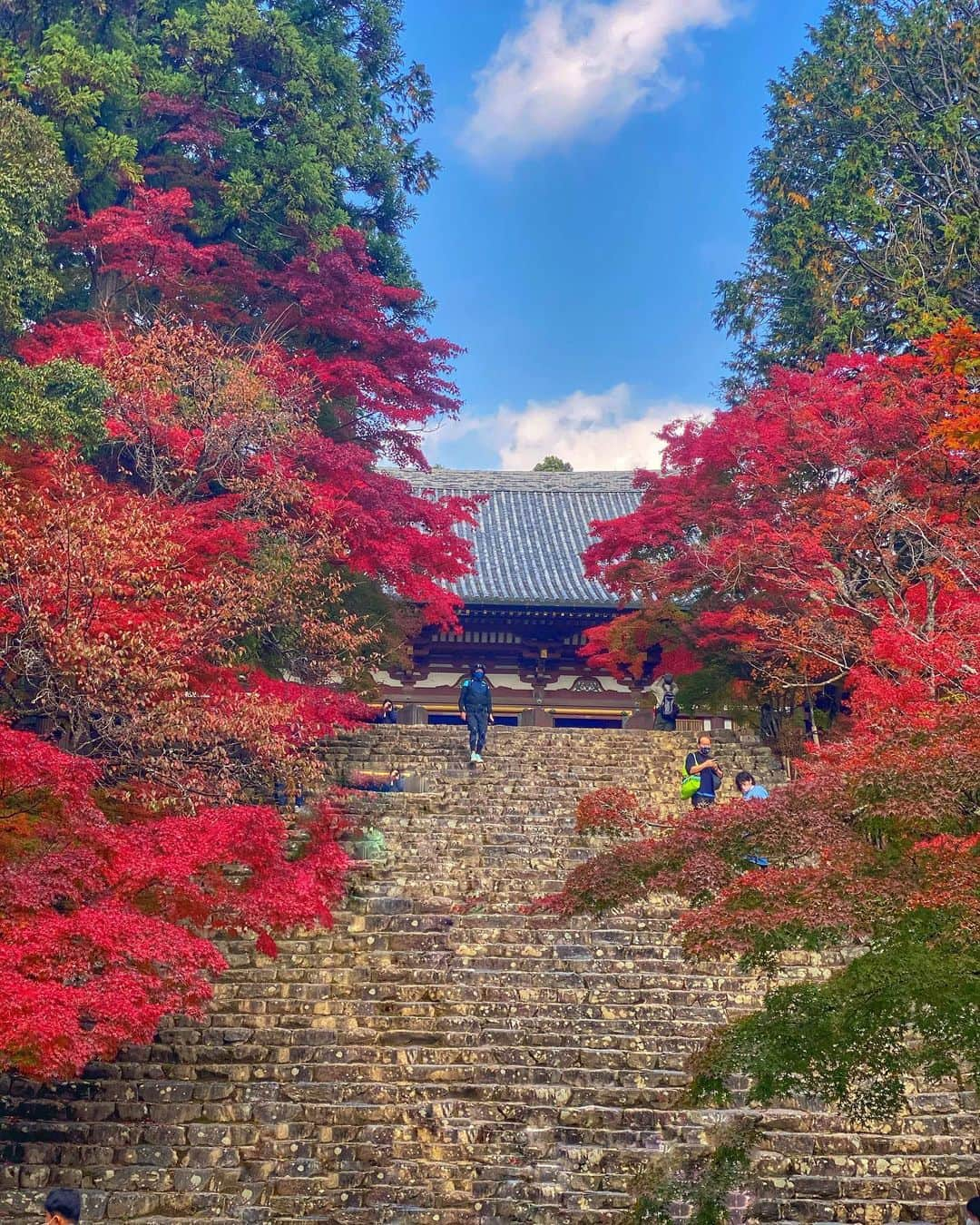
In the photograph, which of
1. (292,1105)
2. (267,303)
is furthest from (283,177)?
(292,1105)

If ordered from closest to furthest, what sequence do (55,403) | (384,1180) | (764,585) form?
(384,1180), (55,403), (764,585)

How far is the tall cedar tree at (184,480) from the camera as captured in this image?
8297 mm

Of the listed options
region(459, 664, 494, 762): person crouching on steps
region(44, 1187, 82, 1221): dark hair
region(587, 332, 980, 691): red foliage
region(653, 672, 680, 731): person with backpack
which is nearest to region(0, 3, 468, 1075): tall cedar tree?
region(459, 664, 494, 762): person crouching on steps

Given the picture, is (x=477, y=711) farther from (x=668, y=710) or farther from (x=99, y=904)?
(x=99, y=904)

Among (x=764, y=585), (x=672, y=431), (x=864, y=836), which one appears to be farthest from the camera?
(x=672, y=431)

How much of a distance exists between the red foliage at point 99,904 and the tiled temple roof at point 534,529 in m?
13.7

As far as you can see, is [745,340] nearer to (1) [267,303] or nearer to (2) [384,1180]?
(1) [267,303]

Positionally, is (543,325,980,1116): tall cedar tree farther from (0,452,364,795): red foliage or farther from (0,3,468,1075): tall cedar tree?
(0,452,364,795): red foliage

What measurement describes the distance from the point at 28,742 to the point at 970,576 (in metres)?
12.1

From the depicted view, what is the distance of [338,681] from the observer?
20.2 m

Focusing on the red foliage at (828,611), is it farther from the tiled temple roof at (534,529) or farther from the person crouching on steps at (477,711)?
the person crouching on steps at (477,711)

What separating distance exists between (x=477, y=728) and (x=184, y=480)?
18.5ft

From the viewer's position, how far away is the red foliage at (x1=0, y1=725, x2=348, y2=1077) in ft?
23.8

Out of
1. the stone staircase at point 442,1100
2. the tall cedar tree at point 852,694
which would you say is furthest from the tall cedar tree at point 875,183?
the stone staircase at point 442,1100
